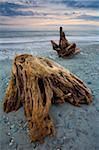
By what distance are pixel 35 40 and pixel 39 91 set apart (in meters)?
2.33

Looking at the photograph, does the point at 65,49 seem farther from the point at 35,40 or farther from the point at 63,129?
the point at 63,129

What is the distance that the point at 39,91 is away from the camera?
4.98 ft

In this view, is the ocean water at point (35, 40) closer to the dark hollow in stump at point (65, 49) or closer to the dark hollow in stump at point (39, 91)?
the dark hollow in stump at point (65, 49)

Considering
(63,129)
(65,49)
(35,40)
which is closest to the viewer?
(63,129)

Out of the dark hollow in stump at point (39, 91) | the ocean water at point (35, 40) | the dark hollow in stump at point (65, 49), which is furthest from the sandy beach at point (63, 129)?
the ocean water at point (35, 40)

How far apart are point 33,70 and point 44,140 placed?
1.05 feet

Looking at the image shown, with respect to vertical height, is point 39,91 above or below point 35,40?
above

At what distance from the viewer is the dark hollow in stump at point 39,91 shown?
1.46 metres

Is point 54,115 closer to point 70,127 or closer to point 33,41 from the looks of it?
point 70,127

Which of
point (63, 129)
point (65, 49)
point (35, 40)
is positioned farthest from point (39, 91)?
Answer: point (35, 40)

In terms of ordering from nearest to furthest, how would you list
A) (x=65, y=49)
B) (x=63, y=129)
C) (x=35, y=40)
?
(x=63, y=129)
(x=65, y=49)
(x=35, y=40)

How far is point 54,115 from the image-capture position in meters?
1.54

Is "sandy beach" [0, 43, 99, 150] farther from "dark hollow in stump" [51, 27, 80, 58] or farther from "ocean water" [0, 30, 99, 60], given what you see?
"ocean water" [0, 30, 99, 60]

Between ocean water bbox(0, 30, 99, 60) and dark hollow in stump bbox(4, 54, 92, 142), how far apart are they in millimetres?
1515
